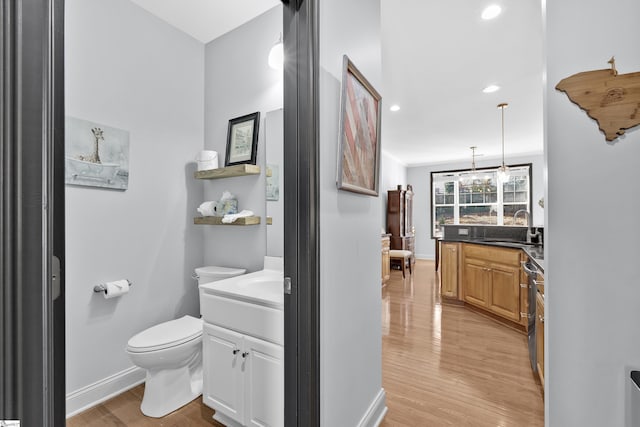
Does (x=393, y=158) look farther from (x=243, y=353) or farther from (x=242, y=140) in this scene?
(x=243, y=353)

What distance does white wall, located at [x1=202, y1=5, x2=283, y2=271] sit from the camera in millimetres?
2197

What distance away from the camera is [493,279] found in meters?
3.48

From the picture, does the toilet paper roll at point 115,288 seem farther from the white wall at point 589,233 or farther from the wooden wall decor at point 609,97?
the wooden wall decor at point 609,97

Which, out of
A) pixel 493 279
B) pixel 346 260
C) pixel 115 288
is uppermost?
pixel 346 260

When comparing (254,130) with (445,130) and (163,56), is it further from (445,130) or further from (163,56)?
(445,130)

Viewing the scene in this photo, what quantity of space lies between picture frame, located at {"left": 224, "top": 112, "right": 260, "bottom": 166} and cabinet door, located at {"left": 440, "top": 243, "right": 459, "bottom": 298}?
325 cm

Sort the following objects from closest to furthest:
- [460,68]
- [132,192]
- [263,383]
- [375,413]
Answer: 1. [263,383]
2. [375,413]
3. [132,192]
4. [460,68]

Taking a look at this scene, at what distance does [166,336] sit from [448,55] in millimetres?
3260

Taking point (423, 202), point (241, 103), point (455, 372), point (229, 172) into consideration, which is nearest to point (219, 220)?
point (229, 172)

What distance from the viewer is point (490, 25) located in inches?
88.4

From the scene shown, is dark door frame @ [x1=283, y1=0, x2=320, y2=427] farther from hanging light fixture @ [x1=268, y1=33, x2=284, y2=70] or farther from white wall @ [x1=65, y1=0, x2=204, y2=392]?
white wall @ [x1=65, y1=0, x2=204, y2=392]

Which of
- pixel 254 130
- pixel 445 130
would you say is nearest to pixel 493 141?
pixel 445 130

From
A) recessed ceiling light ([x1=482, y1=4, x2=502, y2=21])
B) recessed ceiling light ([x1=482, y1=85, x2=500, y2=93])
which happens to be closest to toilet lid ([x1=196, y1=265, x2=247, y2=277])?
recessed ceiling light ([x1=482, y1=4, x2=502, y2=21])

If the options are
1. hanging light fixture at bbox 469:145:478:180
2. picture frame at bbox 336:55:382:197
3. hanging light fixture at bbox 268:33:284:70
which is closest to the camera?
picture frame at bbox 336:55:382:197
